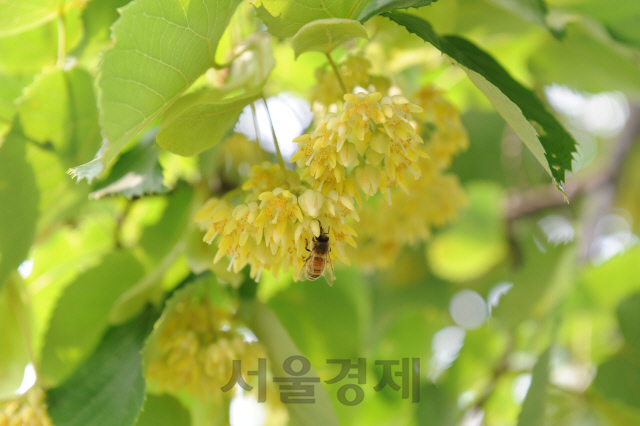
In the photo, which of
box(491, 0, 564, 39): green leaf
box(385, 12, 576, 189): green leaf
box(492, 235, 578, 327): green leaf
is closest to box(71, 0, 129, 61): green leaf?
box(385, 12, 576, 189): green leaf

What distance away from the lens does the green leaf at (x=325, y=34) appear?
1.90ft

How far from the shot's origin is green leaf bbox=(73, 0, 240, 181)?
52 cm

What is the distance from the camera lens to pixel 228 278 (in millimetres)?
820

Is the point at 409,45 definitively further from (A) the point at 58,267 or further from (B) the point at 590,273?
(A) the point at 58,267

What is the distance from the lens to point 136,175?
82cm

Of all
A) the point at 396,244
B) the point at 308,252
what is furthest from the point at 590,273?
the point at 308,252

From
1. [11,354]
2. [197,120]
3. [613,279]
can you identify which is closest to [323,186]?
[197,120]

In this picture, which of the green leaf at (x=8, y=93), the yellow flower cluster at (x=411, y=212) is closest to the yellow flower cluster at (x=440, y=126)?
the yellow flower cluster at (x=411, y=212)

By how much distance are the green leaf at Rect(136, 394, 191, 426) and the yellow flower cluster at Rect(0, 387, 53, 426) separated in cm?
16

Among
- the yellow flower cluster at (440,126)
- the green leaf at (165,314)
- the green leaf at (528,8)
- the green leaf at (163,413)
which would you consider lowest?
the green leaf at (163,413)

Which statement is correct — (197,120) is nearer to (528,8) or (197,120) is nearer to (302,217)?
(302,217)

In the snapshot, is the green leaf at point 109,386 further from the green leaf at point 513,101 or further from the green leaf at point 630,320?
the green leaf at point 630,320

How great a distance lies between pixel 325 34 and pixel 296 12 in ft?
0.14

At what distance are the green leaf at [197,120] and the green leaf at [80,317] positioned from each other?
54 cm
